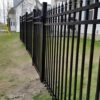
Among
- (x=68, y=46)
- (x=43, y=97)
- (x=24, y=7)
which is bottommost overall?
(x=43, y=97)

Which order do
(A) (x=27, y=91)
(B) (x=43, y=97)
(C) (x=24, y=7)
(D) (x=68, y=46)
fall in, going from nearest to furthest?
(D) (x=68, y=46), (B) (x=43, y=97), (A) (x=27, y=91), (C) (x=24, y=7)

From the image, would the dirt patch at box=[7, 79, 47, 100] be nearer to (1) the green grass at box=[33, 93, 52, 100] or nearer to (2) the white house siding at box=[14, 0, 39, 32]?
(1) the green grass at box=[33, 93, 52, 100]

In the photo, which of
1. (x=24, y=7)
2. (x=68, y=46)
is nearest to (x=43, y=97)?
(x=68, y=46)

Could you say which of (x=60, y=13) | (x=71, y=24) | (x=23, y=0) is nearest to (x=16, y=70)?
(x=60, y=13)

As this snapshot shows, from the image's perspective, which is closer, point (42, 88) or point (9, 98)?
point (9, 98)

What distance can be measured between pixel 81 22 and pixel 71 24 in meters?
0.26

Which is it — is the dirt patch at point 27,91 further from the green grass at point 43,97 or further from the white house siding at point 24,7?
the white house siding at point 24,7

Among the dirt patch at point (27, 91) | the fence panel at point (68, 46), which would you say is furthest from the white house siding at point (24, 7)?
the fence panel at point (68, 46)

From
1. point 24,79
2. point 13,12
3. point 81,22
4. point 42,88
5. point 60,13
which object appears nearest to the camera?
point 81,22

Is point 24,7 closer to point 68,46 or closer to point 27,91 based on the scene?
point 27,91

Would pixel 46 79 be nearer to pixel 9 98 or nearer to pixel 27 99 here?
pixel 27 99

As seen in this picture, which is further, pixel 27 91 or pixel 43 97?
pixel 27 91

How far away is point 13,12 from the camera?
31.0m

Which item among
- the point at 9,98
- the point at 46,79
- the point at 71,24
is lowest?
the point at 9,98
